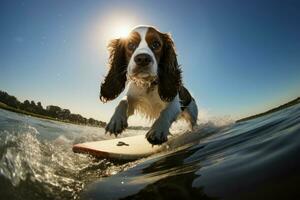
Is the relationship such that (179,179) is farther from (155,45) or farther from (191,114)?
(191,114)

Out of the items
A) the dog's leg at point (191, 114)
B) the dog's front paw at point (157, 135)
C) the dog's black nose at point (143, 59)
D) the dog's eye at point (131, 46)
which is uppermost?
the dog's eye at point (131, 46)

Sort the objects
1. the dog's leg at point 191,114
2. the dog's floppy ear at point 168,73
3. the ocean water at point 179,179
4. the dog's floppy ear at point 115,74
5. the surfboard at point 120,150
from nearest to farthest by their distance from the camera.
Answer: the ocean water at point 179,179 < the surfboard at point 120,150 < the dog's floppy ear at point 168,73 < the dog's floppy ear at point 115,74 < the dog's leg at point 191,114

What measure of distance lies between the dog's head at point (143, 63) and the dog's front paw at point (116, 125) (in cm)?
51

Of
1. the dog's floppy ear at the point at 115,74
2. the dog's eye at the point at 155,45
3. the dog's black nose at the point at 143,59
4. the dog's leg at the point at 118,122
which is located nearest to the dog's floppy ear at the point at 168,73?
the dog's eye at the point at 155,45

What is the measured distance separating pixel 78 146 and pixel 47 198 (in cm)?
308

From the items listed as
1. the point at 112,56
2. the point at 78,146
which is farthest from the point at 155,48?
the point at 78,146

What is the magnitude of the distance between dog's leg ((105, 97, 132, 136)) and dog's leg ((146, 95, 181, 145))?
1.18 ft

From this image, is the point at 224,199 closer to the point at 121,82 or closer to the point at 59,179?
the point at 59,179

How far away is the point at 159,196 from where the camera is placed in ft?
5.90

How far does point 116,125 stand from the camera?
4270mm

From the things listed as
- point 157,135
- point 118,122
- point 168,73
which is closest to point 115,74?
point 168,73

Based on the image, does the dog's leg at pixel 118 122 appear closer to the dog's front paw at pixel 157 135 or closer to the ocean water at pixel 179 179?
the dog's front paw at pixel 157 135

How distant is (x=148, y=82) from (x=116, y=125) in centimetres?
86

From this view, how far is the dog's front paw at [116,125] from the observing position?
423cm
